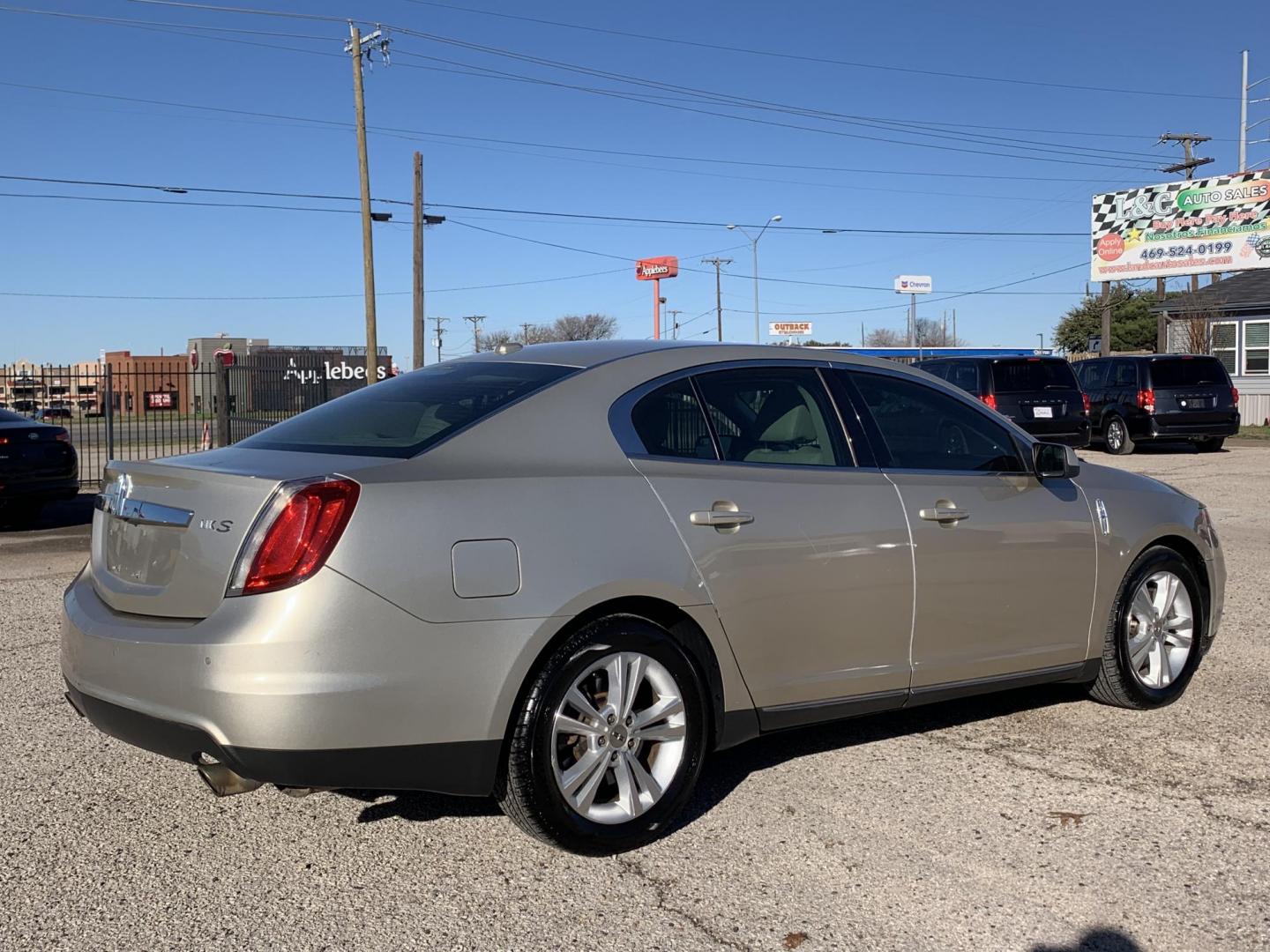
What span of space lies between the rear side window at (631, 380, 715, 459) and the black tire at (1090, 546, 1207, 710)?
2.18m

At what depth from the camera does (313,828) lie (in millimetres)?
4027

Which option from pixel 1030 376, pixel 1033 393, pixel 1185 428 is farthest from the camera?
pixel 1185 428

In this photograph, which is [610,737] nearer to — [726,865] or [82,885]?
[726,865]

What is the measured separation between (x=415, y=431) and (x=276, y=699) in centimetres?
103

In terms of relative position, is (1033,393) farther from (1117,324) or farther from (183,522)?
(1117,324)

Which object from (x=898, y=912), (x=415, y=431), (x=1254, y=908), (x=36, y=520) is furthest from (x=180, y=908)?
(x=36, y=520)

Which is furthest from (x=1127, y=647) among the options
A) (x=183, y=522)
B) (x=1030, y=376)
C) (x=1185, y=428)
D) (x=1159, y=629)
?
(x=1185, y=428)

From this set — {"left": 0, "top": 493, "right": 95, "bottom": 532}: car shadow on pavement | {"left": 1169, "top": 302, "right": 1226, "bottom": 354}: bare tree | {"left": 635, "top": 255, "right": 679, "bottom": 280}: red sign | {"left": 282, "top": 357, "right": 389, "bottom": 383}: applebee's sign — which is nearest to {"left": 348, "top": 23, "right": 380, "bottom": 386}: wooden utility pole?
{"left": 282, "top": 357, "right": 389, "bottom": 383}: applebee's sign

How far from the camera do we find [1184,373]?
881 inches

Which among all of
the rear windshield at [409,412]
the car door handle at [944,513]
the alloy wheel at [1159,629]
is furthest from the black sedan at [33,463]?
the alloy wheel at [1159,629]

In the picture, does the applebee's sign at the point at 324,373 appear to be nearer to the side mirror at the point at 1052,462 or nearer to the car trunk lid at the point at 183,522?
the side mirror at the point at 1052,462

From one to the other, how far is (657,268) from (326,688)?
73.3 metres

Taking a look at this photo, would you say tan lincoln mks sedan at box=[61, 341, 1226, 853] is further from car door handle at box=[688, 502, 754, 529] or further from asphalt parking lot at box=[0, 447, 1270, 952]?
asphalt parking lot at box=[0, 447, 1270, 952]

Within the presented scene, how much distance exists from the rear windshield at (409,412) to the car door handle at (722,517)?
67 centimetres
